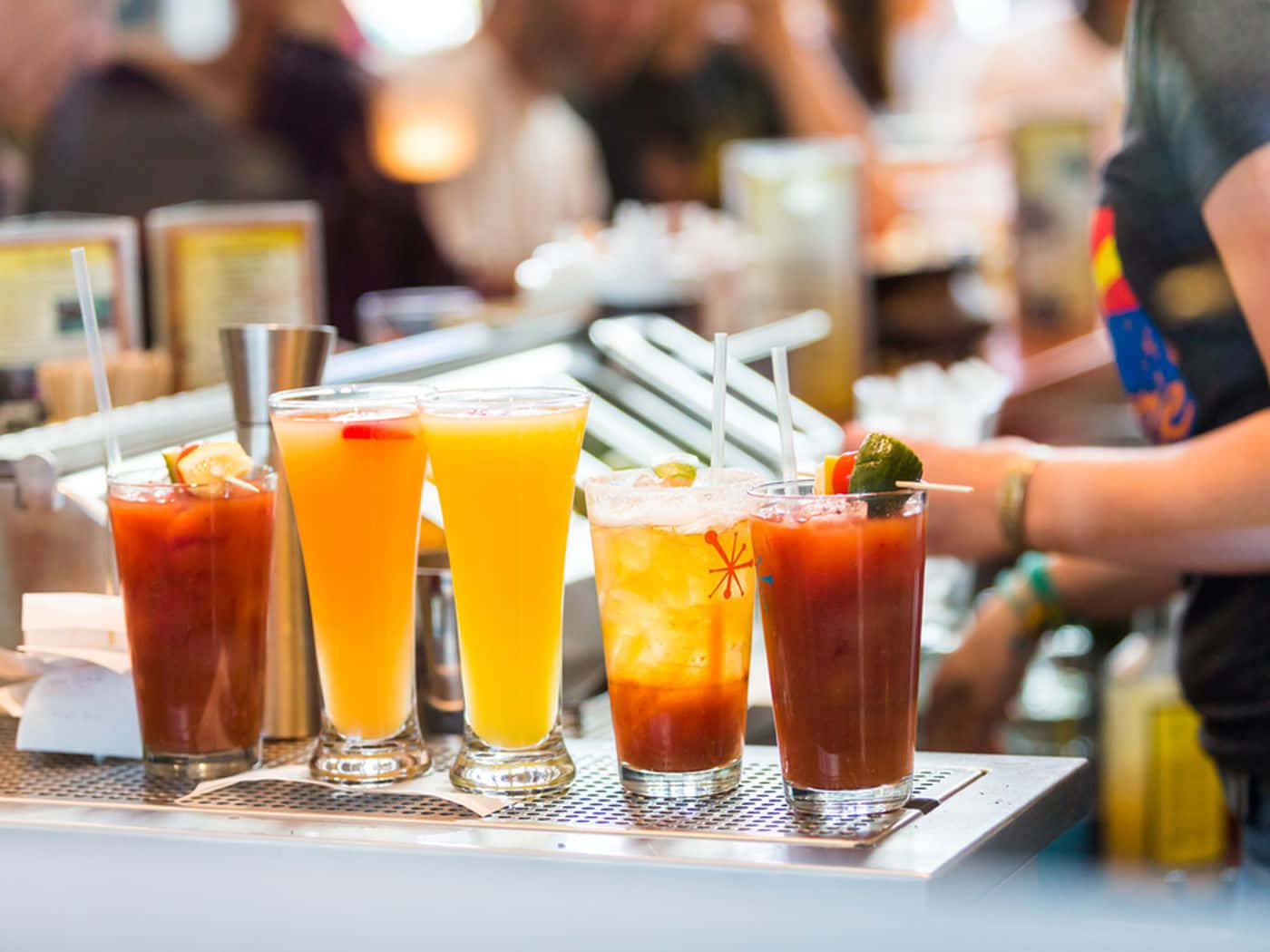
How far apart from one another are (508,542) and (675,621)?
115mm

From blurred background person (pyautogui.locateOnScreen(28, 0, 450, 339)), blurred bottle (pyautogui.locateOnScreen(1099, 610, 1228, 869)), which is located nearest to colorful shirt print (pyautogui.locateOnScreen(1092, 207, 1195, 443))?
blurred bottle (pyautogui.locateOnScreen(1099, 610, 1228, 869))

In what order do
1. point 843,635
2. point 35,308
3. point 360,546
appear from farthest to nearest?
point 35,308 → point 360,546 → point 843,635

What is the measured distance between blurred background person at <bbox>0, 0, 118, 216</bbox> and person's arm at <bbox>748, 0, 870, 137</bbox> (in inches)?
80.4

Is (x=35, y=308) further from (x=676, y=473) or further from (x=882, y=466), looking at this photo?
(x=882, y=466)

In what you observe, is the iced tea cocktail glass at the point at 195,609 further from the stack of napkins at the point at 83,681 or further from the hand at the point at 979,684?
the hand at the point at 979,684

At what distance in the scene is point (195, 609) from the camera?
3.74 feet

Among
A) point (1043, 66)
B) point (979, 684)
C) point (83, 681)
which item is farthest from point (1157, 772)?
point (1043, 66)

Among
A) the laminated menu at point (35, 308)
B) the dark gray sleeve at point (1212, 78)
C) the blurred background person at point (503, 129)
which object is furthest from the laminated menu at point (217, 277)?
the blurred background person at point (503, 129)

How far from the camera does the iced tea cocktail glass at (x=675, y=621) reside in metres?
1.03

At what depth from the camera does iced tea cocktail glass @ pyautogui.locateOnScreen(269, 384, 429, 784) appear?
109 cm

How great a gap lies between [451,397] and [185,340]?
3.14 feet

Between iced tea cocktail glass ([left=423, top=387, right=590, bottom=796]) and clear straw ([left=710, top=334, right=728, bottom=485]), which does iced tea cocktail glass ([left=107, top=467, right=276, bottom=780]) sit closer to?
iced tea cocktail glass ([left=423, top=387, right=590, bottom=796])

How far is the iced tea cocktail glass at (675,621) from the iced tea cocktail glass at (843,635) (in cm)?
4

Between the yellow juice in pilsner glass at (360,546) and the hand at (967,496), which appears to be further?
the hand at (967,496)
